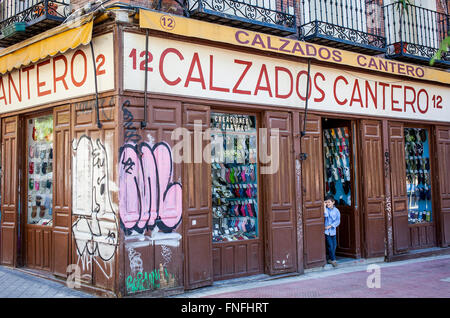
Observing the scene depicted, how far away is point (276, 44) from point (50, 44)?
400 centimetres

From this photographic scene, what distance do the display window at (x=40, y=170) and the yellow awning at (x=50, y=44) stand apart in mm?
1180

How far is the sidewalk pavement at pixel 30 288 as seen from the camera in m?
7.10

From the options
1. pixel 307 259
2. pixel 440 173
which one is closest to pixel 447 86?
→ pixel 440 173

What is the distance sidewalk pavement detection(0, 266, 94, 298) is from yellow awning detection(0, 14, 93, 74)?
386 cm

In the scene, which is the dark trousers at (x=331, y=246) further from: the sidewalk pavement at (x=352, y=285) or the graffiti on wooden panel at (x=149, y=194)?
the graffiti on wooden panel at (x=149, y=194)

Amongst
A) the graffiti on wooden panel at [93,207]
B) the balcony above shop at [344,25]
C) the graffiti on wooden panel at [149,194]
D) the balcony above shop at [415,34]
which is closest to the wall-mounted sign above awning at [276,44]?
the balcony above shop at [344,25]

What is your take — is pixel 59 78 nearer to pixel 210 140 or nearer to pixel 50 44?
pixel 50 44

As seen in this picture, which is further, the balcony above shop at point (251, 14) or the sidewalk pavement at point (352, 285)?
the balcony above shop at point (251, 14)

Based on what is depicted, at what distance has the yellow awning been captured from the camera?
6918 mm

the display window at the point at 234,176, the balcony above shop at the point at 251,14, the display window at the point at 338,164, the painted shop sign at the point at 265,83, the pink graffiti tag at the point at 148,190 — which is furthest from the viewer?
the display window at the point at 338,164

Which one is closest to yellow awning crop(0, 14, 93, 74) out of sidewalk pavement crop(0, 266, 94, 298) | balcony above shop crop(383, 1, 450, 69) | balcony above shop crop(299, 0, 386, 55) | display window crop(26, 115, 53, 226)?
display window crop(26, 115, 53, 226)
